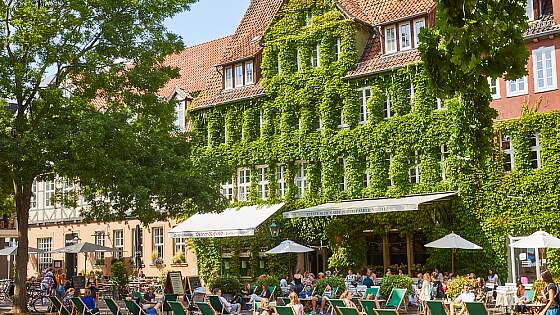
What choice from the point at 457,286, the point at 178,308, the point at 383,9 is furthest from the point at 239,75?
the point at 178,308

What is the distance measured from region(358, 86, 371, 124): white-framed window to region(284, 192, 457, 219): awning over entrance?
328 cm

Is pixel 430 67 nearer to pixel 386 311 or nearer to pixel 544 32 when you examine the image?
pixel 386 311

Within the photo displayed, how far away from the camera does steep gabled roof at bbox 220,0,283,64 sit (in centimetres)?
3594

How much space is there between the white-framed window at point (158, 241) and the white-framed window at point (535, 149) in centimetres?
1849

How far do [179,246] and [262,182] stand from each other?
6.05 m

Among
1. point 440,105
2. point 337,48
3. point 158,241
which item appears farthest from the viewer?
point 158,241

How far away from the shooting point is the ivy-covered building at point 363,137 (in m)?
27.3

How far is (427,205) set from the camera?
28.2 metres

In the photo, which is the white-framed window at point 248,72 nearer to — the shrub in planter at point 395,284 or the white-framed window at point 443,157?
the white-framed window at point 443,157

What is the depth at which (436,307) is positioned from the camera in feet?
55.6

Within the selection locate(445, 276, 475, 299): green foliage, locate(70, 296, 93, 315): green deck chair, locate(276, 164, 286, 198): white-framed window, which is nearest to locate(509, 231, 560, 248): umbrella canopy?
locate(445, 276, 475, 299): green foliage

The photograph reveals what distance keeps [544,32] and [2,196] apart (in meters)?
18.2

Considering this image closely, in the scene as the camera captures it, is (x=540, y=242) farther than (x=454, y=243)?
No

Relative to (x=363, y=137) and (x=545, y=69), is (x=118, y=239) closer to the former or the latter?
(x=363, y=137)
